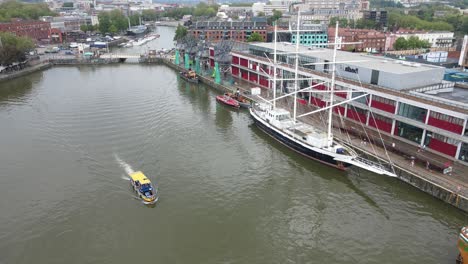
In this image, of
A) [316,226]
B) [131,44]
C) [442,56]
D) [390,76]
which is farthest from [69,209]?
[131,44]

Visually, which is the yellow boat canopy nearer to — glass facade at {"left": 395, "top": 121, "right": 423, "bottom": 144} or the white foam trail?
the white foam trail

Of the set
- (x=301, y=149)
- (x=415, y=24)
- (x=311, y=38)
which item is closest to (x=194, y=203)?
(x=301, y=149)

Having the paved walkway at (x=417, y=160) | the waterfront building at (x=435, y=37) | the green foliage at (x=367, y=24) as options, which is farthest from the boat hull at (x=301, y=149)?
the green foliage at (x=367, y=24)

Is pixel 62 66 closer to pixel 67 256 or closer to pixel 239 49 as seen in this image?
pixel 239 49

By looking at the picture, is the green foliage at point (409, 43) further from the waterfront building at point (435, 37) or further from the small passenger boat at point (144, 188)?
the small passenger boat at point (144, 188)

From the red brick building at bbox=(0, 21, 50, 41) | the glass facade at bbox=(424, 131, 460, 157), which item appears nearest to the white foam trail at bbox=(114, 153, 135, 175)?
the glass facade at bbox=(424, 131, 460, 157)
